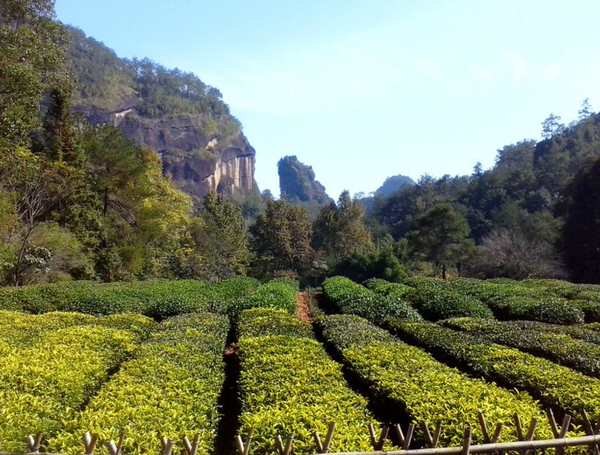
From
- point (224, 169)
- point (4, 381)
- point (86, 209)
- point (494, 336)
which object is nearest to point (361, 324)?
point (494, 336)

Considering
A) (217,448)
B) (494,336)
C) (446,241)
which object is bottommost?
(217,448)

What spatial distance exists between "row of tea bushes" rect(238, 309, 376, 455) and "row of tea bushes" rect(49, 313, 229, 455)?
0.50 metres

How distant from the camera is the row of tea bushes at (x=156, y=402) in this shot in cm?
454

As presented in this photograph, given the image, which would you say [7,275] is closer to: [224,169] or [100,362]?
[100,362]

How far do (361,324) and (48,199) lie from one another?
20.3 m

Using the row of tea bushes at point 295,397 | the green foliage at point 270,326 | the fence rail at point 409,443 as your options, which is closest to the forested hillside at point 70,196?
the green foliage at point 270,326

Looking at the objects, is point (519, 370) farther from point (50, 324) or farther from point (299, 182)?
point (299, 182)

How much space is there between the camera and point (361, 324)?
491 inches

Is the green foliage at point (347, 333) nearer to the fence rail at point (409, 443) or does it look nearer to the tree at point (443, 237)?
the fence rail at point (409, 443)

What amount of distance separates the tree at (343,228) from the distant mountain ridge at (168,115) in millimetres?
46046

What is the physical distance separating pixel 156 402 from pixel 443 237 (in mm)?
33615

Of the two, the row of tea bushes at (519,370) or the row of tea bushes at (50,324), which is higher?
the row of tea bushes at (50,324)

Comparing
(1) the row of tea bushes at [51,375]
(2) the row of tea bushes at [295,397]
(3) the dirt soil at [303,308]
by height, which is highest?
(1) the row of tea bushes at [51,375]

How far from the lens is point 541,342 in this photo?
10.3 m
